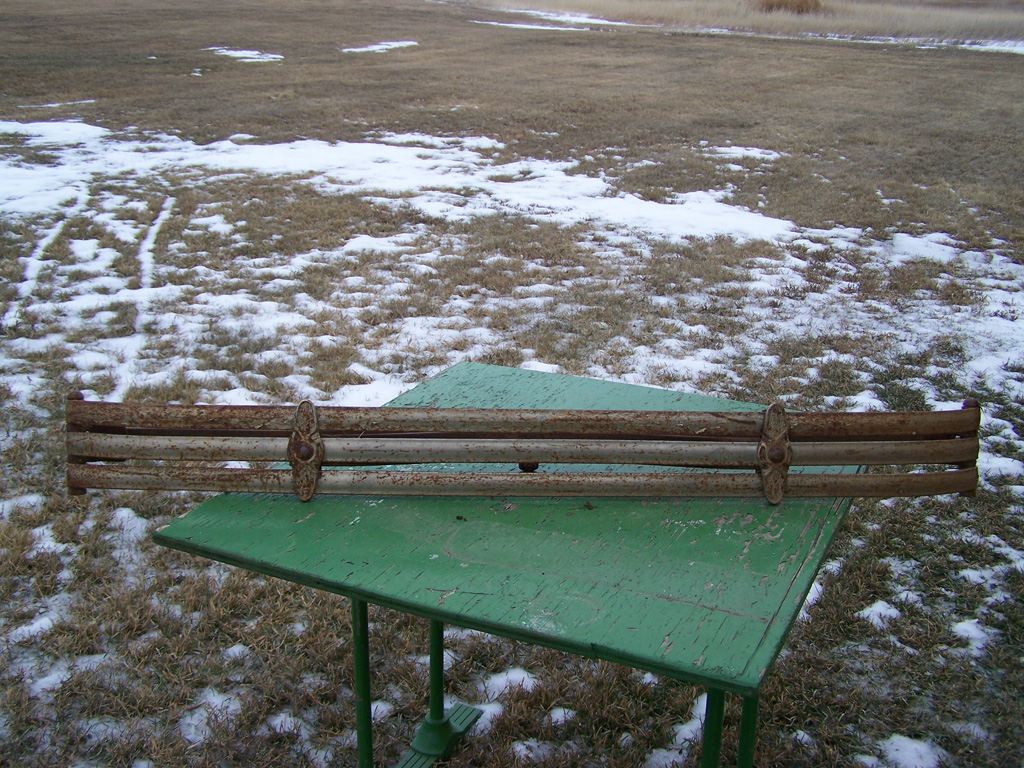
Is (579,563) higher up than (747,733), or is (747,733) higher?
(579,563)

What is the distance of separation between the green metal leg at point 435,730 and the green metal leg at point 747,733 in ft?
2.91

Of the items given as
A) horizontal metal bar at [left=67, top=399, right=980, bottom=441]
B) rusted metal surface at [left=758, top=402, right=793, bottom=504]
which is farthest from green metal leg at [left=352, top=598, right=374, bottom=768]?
rusted metal surface at [left=758, top=402, right=793, bottom=504]

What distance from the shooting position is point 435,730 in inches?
81.7

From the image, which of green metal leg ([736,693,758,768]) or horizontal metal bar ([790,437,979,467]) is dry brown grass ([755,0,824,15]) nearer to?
horizontal metal bar ([790,437,979,467])

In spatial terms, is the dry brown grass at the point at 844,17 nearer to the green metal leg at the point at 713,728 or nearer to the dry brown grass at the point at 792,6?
the dry brown grass at the point at 792,6

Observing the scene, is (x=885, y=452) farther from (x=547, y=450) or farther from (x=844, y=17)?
(x=844, y=17)

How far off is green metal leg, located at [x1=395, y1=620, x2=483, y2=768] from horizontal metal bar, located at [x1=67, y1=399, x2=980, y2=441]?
804 mm

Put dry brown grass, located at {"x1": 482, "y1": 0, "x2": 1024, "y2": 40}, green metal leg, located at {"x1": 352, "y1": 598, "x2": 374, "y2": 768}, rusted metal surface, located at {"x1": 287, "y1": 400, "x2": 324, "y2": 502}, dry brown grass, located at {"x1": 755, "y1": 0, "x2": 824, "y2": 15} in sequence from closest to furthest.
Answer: rusted metal surface, located at {"x1": 287, "y1": 400, "x2": 324, "y2": 502}, green metal leg, located at {"x1": 352, "y1": 598, "x2": 374, "y2": 768}, dry brown grass, located at {"x1": 482, "y1": 0, "x2": 1024, "y2": 40}, dry brown grass, located at {"x1": 755, "y1": 0, "x2": 824, "y2": 15}

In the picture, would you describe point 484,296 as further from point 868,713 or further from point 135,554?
point 868,713

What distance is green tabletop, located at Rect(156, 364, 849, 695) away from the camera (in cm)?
118

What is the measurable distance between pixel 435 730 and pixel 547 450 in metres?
1.09

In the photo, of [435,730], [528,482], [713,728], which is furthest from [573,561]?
[435,730]

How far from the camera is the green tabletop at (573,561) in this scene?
1.18 m

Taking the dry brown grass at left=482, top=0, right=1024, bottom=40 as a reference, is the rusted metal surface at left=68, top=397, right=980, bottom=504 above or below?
below
